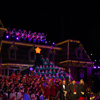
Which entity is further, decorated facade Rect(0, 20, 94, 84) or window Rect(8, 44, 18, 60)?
window Rect(8, 44, 18, 60)

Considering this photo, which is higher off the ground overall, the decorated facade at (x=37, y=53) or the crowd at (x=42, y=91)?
the decorated facade at (x=37, y=53)

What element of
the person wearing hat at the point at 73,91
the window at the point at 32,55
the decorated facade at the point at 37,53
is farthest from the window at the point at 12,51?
the person wearing hat at the point at 73,91

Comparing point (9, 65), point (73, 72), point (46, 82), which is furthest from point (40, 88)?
point (73, 72)

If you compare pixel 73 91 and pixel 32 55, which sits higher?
pixel 32 55

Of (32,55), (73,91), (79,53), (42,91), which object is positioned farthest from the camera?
(79,53)

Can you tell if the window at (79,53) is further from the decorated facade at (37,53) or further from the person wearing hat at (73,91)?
the person wearing hat at (73,91)

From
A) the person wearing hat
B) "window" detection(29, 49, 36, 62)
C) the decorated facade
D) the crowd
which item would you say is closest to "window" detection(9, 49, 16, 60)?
the decorated facade

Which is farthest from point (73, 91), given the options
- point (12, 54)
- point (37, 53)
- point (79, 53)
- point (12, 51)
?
point (79, 53)

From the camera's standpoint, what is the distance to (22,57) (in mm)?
27766

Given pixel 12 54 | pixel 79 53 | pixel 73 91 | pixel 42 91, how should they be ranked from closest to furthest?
pixel 73 91 < pixel 42 91 < pixel 12 54 < pixel 79 53

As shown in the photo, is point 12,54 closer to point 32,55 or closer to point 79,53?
point 32,55

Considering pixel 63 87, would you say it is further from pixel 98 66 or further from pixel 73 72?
pixel 98 66

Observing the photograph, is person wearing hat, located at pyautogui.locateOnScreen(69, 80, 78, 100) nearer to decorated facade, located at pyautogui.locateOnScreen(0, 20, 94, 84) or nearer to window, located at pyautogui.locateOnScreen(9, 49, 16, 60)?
decorated facade, located at pyautogui.locateOnScreen(0, 20, 94, 84)

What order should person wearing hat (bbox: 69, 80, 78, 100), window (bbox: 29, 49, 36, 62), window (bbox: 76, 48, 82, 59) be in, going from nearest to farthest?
person wearing hat (bbox: 69, 80, 78, 100) < window (bbox: 29, 49, 36, 62) < window (bbox: 76, 48, 82, 59)
